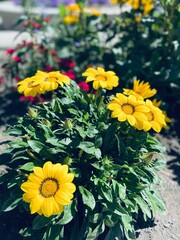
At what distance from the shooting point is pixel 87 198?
2.38 meters

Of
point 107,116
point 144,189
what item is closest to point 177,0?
point 107,116

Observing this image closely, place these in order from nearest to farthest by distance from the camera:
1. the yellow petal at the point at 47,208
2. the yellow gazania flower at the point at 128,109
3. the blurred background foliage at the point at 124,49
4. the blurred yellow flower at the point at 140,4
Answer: the yellow petal at the point at 47,208
the yellow gazania flower at the point at 128,109
the blurred background foliage at the point at 124,49
the blurred yellow flower at the point at 140,4

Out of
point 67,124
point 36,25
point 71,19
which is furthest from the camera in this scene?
point 71,19

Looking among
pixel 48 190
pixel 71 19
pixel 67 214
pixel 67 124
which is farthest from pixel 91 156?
pixel 71 19

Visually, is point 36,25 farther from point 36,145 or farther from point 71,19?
point 36,145

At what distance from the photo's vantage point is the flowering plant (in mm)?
2404

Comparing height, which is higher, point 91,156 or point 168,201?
point 91,156

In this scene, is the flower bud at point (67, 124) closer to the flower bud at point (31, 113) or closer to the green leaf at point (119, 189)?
the flower bud at point (31, 113)

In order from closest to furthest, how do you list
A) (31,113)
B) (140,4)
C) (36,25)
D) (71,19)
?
1. (31,113)
2. (140,4)
3. (36,25)
4. (71,19)

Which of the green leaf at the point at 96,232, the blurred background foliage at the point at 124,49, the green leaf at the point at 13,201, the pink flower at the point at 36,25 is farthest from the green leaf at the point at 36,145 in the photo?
the pink flower at the point at 36,25

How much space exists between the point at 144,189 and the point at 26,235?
85 cm

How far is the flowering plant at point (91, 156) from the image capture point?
7.89 feet

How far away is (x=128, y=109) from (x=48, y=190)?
2.31 feet

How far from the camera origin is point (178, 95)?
4.11 metres
